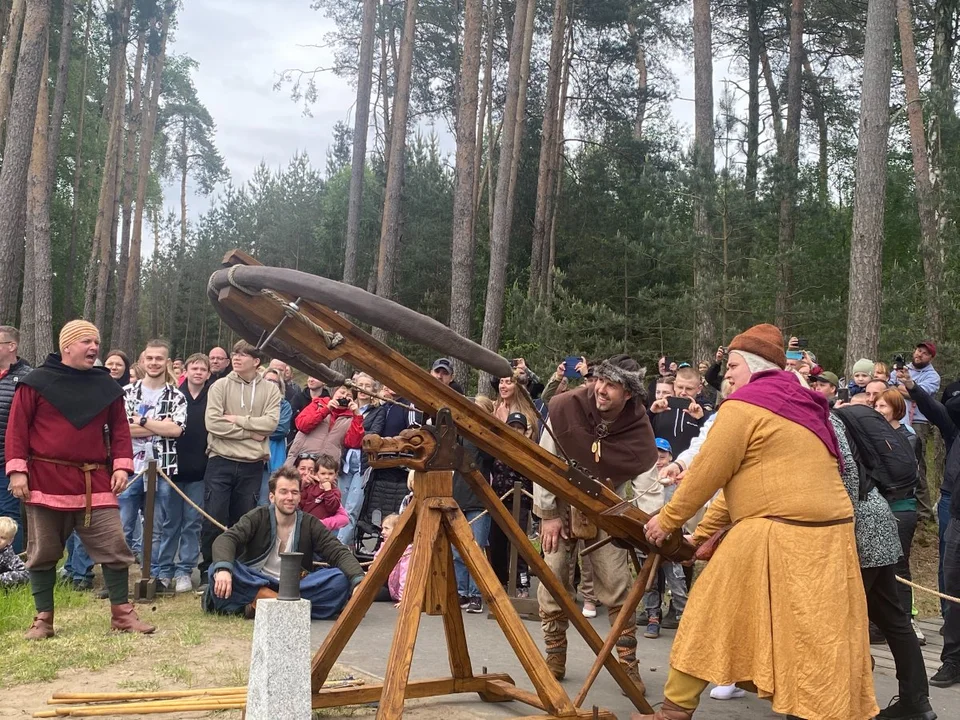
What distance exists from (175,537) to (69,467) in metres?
1.90

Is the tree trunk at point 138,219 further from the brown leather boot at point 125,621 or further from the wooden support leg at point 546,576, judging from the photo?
the wooden support leg at point 546,576

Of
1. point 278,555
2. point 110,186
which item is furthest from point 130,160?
point 278,555

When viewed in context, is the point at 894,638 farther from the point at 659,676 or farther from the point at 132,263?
the point at 132,263

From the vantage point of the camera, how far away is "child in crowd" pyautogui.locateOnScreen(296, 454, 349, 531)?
7.65 metres

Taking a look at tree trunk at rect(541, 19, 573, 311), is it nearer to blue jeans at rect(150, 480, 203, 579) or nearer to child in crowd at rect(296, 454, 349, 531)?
child in crowd at rect(296, 454, 349, 531)

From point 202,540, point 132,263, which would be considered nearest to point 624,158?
point 132,263

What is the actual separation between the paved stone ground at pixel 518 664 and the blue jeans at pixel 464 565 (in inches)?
Result: 19.0

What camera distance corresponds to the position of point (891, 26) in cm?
1100

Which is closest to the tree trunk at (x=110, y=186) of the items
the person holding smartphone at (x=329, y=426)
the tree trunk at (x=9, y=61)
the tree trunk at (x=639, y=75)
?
the tree trunk at (x=9, y=61)

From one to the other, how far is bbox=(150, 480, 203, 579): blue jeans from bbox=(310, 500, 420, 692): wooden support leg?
3.91 metres

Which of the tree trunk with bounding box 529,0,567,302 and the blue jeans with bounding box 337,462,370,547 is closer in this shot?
the blue jeans with bounding box 337,462,370,547

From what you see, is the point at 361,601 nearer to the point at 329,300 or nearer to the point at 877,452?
the point at 329,300

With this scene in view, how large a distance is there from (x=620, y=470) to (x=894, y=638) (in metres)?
1.67

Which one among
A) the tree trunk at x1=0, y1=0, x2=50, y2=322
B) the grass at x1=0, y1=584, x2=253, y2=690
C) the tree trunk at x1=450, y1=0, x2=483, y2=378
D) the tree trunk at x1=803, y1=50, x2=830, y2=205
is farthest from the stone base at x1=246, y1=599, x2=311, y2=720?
the tree trunk at x1=803, y1=50, x2=830, y2=205
